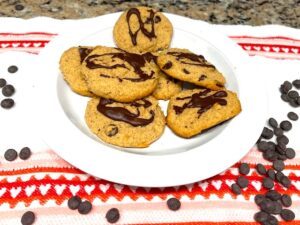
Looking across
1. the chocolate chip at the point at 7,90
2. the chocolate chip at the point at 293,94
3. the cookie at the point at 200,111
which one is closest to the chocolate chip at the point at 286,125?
the chocolate chip at the point at 293,94

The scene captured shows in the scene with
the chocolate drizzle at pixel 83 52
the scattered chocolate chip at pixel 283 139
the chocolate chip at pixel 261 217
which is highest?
the chocolate drizzle at pixel 83 52

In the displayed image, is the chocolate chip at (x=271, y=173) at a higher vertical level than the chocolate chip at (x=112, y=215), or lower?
higher

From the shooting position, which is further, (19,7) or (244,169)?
(19,7)

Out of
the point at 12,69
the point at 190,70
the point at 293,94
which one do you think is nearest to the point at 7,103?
the point at 12,69

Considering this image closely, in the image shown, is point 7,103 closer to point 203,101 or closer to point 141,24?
point 141,24

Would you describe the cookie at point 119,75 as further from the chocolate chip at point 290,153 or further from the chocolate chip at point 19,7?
the chocolate chip at point 19,7

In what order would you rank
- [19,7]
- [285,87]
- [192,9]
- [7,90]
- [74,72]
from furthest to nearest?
[192,9], [19,7], [285,87], [7,90], [74,72]

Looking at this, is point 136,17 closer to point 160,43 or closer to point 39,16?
point 160,43
